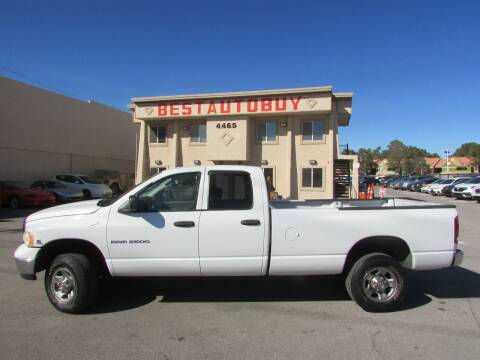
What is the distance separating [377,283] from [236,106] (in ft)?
67.5

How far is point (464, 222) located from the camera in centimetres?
1463

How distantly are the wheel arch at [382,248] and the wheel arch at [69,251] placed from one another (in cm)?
328

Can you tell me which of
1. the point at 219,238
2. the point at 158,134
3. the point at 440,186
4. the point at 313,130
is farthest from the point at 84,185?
the point at 440,186

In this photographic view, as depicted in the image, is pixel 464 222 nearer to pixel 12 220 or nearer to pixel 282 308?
pixel 282 308

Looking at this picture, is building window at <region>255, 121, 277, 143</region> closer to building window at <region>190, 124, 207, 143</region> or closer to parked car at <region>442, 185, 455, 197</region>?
building window at <region>190, 124, 207, 143</region>

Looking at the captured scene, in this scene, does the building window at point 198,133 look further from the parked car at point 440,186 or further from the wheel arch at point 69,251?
the wheel arch at point 69,251

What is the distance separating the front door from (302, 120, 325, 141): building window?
20.6 meters

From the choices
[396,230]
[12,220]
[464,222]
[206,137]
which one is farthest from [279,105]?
[396,230]

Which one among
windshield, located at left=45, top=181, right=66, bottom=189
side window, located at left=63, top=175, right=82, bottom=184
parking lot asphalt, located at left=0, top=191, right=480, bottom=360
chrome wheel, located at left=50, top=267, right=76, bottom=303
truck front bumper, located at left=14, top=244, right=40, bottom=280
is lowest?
parking lot asphalt, located at left=0, top=191, right=480, bottom=360

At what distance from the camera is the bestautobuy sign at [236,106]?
23.2 metres

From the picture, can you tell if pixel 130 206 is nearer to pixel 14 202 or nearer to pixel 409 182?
pixel 14 202

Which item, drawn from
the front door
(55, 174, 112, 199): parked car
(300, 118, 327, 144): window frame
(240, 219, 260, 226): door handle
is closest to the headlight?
the front door

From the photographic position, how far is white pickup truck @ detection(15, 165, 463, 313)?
16.0ft

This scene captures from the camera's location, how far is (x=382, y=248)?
208 inches
